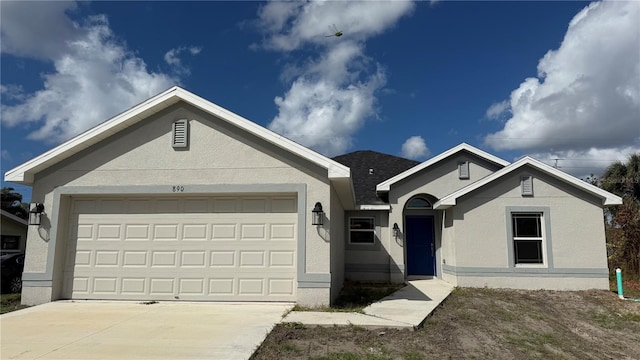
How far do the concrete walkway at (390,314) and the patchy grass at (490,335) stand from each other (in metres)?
0.21

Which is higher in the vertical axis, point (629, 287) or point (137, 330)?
point (629, 287)

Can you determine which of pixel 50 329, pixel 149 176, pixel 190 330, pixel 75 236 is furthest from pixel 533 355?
pixel 75 236

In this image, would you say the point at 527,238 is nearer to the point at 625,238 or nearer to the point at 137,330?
the point at 625,238

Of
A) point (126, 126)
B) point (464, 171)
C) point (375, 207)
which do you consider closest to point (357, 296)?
point (375, 207)

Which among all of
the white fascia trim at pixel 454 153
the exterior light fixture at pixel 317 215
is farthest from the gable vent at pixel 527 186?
the exterior light fixture at pixel 317 215

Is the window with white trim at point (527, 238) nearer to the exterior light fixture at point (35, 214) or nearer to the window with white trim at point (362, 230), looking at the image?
the window with white trim at point (362, 230)

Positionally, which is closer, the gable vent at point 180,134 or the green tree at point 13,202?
the gable vent at point 180,134

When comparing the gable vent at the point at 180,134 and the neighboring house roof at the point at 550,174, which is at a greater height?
the gable vent at the point at 180,134

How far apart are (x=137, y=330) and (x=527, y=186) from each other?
11.3 m

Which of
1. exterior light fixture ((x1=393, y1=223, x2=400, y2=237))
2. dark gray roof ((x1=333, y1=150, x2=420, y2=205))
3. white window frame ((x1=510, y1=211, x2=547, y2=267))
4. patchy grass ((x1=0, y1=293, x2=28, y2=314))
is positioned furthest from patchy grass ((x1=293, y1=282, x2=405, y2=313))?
patchy grass ((x1=0, y1=293, x2=28, y2=314))

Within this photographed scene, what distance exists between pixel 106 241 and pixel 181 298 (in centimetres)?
236

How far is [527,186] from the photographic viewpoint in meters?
12.5

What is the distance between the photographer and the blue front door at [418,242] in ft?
50.4

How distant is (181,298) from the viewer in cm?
960
